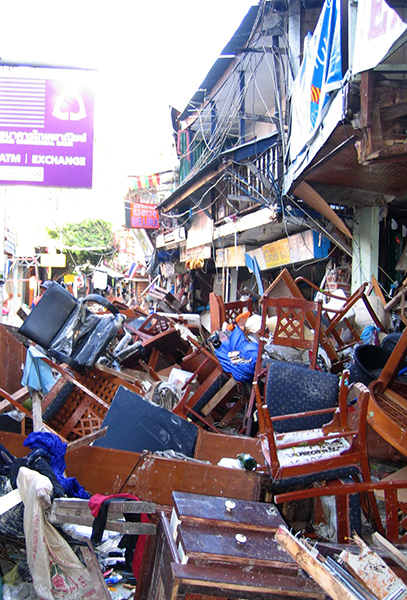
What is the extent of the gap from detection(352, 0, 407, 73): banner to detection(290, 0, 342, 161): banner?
2.18 feet

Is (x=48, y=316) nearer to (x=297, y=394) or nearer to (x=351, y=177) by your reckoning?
(x=297, y=394)

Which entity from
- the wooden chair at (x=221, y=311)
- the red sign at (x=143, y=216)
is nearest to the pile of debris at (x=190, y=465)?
the wooden chair at (x=221, y=311)

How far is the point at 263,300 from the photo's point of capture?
5141 millimetres

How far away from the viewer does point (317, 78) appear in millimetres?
5301

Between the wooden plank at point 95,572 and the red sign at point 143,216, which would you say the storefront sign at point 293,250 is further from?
the red sign at point 143,216

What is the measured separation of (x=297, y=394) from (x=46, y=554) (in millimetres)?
2517

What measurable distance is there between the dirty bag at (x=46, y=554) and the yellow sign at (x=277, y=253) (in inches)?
298

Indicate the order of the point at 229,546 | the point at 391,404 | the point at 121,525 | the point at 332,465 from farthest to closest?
the point at 391,404
the point at 332,465
the point at 121,525
the point at 229,546

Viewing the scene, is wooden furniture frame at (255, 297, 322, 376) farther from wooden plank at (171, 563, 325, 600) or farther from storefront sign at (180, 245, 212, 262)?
storefront sign at (180, 245, 212, 262)

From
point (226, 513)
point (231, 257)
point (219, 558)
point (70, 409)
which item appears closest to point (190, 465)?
point (226, 513)

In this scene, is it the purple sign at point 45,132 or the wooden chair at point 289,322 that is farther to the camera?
the purple sign at point 45,132

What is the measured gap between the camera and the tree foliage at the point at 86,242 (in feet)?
93.7

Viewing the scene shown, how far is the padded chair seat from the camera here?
4027mm

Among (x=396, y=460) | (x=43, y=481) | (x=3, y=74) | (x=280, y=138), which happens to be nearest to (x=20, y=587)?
(x=43, y=481)
